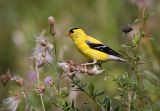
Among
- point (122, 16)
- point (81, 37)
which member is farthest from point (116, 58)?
point (122, 16)

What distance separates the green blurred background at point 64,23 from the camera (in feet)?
17.7

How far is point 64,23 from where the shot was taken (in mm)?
6406

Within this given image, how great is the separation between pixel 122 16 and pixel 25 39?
1.17 m

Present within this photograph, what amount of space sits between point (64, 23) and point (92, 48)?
2708 mm

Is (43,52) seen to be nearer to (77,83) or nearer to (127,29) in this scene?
(77,83)

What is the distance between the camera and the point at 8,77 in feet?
8.81

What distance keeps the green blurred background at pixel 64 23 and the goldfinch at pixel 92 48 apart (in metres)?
1.08

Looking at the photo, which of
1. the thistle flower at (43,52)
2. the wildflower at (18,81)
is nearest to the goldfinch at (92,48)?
the thistle flower at (43,52)

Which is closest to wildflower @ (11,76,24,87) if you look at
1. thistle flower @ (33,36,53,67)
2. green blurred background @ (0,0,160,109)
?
thistle flower @ (33,36,53,67)

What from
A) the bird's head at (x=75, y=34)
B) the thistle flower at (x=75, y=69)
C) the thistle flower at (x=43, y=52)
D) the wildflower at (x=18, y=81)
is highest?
the bird's head at (x=75, y=34)

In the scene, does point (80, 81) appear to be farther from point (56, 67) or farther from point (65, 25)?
point (65, 25)

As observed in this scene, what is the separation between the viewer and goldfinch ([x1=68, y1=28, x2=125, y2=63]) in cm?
359

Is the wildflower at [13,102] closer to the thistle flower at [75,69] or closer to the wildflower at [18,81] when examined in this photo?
the wildflower at [18,81]

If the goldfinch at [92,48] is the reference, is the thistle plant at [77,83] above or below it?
below
